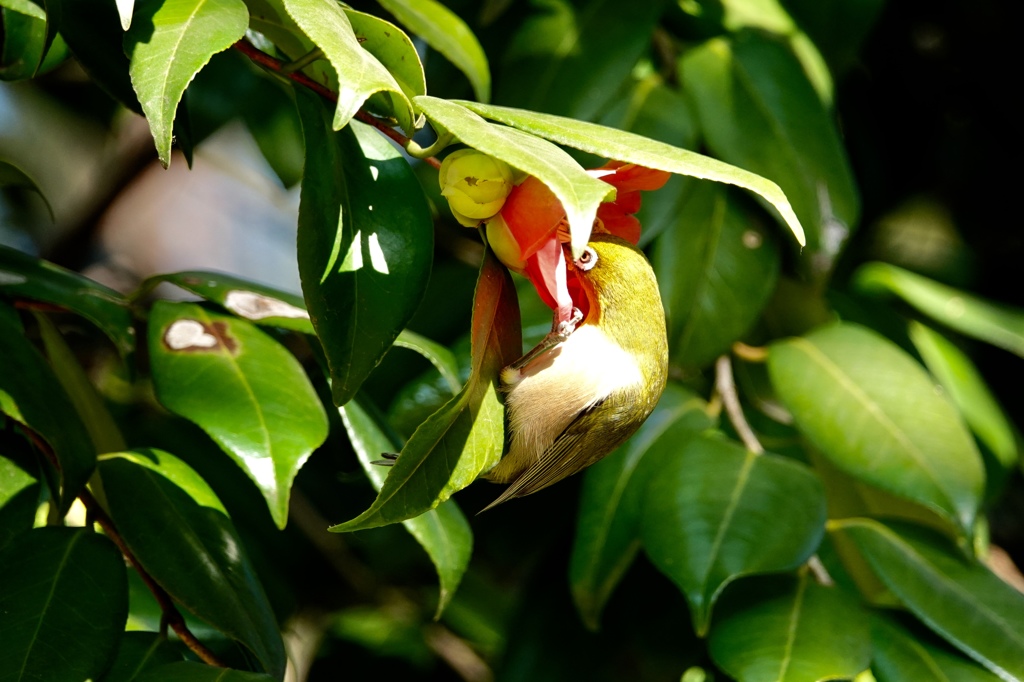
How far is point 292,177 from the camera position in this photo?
3.86ft

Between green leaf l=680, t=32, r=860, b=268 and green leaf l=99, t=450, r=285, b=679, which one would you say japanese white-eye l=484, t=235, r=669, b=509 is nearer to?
green leaf l=99, t=450, r=285, b=679

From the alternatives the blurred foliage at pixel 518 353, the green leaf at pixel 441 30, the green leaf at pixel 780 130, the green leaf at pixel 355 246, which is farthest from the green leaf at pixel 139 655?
the green leaf at pixel 780 130

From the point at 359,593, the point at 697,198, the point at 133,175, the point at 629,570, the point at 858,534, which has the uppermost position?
the point at 697,198

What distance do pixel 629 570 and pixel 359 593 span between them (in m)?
0.75

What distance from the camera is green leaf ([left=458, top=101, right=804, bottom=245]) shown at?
42 cm

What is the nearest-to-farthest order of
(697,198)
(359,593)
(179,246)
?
(697,198), (359,593), (179,246)

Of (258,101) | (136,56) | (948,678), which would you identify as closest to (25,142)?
(258,101)

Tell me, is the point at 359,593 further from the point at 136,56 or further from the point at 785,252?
the point at 136,56

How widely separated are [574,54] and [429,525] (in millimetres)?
580

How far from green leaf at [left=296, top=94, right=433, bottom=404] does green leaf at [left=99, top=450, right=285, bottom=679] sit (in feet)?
0.53

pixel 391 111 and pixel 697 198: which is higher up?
pixel 391 111

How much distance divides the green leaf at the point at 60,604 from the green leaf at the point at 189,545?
23mm

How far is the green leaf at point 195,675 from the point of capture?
536 mm

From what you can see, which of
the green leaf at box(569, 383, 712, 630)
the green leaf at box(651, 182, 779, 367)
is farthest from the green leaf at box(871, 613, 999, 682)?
the green leaf at box(651, 182, 779, 367)
